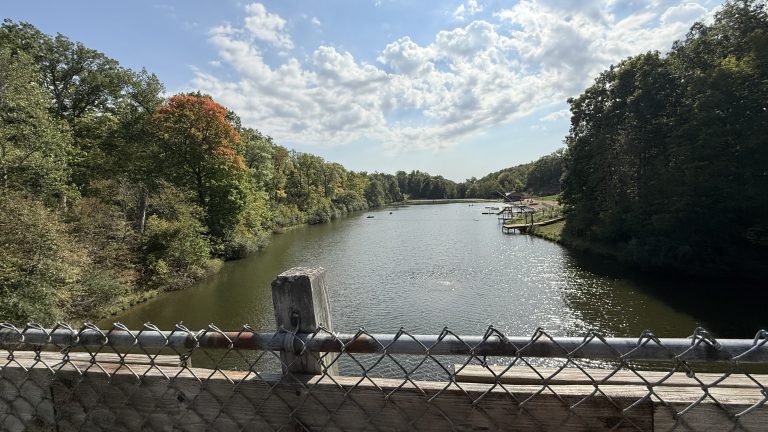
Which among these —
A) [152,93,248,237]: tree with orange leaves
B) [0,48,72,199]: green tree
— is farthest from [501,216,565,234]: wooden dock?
[0,48,72,199]: green tree

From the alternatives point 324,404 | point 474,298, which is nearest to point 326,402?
point 324,404

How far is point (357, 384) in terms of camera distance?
4.32 ft

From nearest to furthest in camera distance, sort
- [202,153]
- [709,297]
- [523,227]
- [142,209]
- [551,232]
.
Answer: [709,297], [142,209], [202,153], [551,232], [523,227]

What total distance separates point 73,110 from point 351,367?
86.6ft

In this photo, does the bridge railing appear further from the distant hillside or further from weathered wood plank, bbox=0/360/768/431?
the distant hillside

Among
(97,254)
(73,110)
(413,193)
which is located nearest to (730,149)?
(97,254)

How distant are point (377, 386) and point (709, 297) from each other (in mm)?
Answer: 19792

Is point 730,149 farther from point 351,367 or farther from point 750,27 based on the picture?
point 351,367

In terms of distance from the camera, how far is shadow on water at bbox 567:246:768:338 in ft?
43.3

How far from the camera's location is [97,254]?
15930 mm

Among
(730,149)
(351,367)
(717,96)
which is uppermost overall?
(717,96)

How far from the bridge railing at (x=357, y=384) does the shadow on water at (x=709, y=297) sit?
15275mm

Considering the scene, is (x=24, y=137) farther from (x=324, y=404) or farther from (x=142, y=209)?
(x=324, y=404)

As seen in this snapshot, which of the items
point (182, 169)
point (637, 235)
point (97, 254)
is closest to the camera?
point (97, 254)
